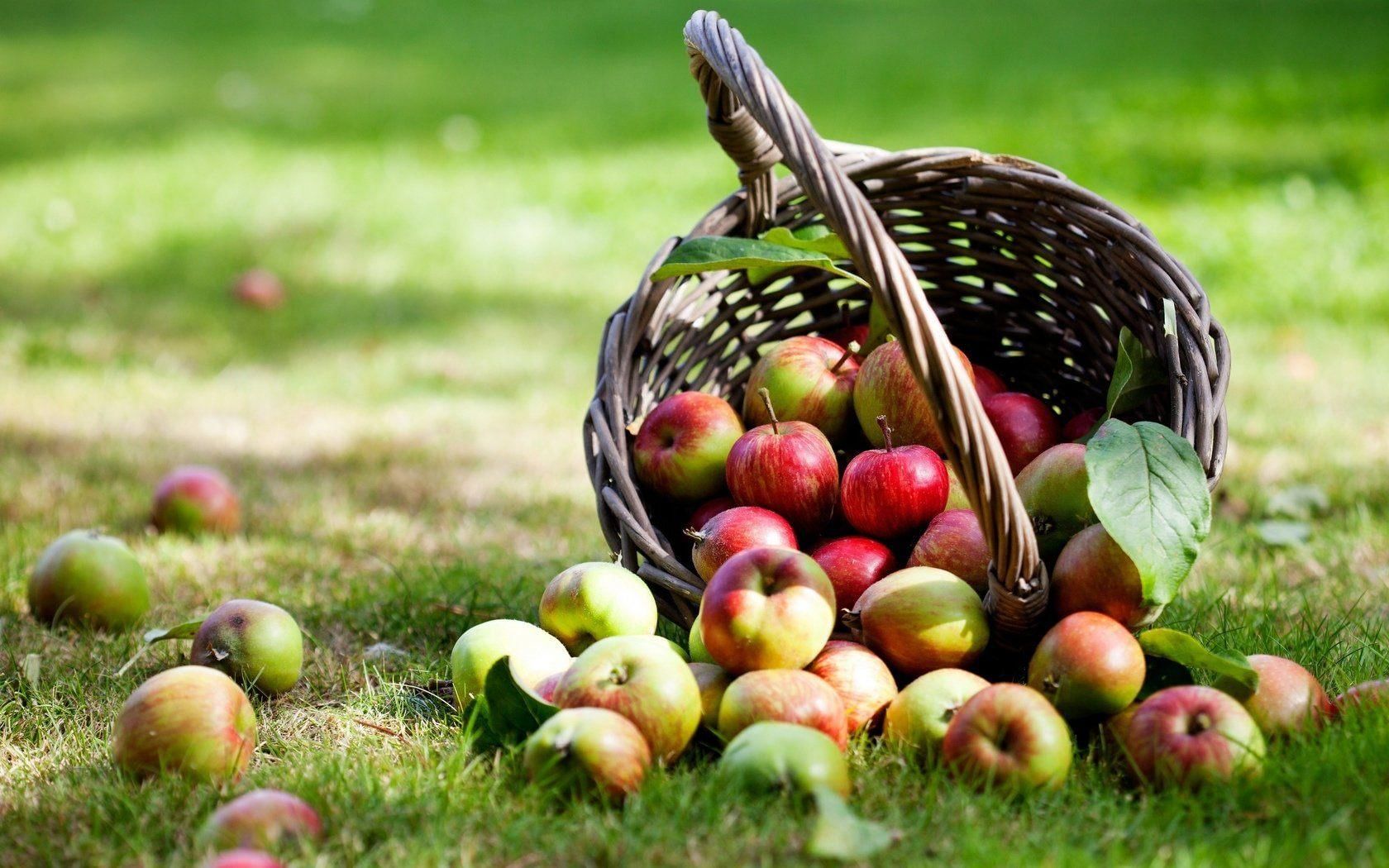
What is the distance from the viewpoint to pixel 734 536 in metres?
1.91

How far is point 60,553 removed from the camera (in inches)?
90.1

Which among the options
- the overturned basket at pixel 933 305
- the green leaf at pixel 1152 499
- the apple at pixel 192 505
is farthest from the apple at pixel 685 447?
the apple at pixel 192 505

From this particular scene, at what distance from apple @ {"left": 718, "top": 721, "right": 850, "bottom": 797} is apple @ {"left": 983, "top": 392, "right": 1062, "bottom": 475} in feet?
2.53

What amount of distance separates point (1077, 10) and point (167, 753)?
44.7 ft

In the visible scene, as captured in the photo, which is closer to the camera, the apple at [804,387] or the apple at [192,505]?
the apple at [804,387]

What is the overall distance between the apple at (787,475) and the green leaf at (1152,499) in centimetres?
48

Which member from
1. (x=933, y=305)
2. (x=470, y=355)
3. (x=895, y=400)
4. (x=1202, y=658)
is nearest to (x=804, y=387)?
(x=895, y=400)

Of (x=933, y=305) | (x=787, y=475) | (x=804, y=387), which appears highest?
(x=933, y=305)

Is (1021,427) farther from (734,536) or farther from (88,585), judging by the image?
(88,585)

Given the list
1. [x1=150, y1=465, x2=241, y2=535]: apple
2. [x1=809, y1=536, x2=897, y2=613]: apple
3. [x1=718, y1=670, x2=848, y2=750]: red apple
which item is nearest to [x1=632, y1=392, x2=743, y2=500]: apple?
[x1=809, y1=536, x2=897, y2=613]: apple

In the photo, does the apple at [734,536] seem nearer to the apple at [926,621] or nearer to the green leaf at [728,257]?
the apple at [926,621]

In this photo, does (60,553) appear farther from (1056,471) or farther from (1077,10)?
(1077,10)

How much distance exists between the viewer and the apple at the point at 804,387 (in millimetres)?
2266

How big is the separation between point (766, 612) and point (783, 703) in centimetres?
13
